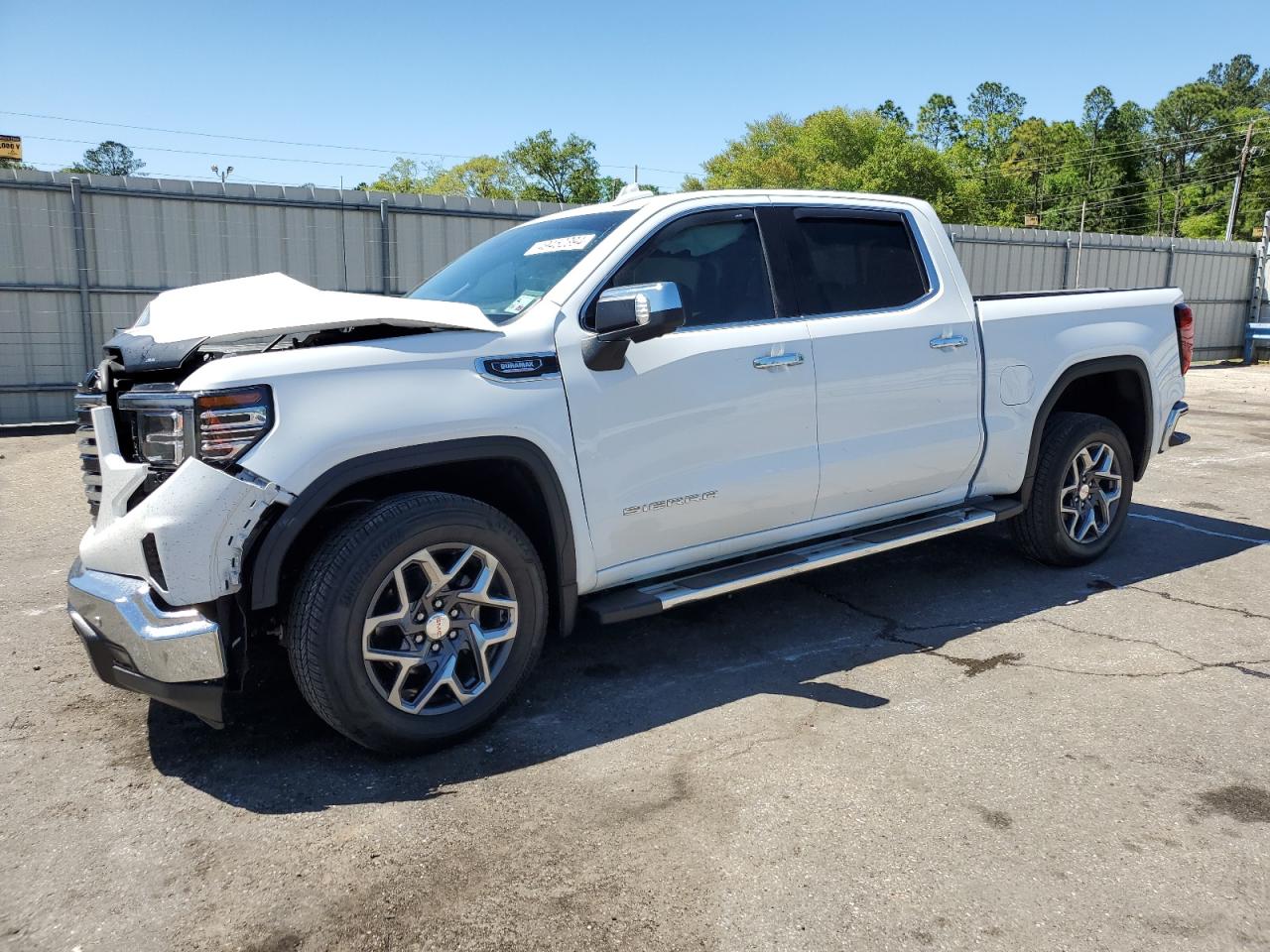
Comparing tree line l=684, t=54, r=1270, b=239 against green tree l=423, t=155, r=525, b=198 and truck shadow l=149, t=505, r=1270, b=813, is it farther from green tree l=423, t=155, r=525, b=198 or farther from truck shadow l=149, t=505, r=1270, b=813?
truck shadow l=149, t=505, r=1270, b=813

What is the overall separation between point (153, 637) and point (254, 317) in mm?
1079

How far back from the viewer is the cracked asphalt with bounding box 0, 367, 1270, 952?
2.49 meters

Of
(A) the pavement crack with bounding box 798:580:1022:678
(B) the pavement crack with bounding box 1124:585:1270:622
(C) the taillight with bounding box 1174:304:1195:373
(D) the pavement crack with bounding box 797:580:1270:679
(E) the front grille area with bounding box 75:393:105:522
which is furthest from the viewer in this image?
(C) the taillight with bounding box 1174:304:1195:373

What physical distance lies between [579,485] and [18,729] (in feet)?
7.62

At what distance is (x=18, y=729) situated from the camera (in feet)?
11.9

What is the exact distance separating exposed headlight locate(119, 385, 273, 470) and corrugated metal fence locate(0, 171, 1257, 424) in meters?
9.95

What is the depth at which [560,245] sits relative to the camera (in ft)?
13.5

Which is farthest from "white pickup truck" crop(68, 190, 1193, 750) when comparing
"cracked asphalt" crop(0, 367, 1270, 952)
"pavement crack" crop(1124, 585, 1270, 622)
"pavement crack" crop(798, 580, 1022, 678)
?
"pavement crack" crop(1124, 585, 1270, 622)

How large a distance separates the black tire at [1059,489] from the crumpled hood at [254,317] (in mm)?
3284

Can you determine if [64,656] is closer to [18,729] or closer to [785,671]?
[18,729]

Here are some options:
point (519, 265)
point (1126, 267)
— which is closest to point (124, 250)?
point (519, 265)

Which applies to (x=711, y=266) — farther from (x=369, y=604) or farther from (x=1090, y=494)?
(x=1090, y=494)

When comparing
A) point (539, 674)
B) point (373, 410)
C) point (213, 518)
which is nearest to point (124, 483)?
point (213, 518)

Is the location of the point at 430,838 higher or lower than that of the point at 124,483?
lower
